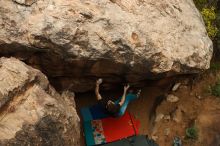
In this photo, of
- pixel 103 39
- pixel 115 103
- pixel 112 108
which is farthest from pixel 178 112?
pixel 103 39

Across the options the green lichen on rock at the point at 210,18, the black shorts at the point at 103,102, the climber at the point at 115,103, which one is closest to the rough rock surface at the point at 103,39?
the climber at the point at 115,103

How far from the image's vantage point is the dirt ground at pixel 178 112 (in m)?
12.3

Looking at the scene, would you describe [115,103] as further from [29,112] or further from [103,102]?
[29,112]

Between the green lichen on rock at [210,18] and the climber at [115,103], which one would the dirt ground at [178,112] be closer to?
the climber at [115,103]

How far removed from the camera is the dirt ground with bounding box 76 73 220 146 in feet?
40.2

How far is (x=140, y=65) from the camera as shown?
1030 cm

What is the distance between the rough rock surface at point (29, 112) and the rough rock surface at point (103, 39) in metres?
0.85

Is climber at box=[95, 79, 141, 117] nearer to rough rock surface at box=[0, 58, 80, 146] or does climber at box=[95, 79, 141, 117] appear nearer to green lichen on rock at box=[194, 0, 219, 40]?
rough rock surface at box=[0, 58, 80, 146]

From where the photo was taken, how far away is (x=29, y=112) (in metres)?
8.23

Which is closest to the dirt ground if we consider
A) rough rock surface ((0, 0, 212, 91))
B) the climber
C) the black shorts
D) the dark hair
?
the climber

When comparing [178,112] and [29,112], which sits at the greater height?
[29,112]

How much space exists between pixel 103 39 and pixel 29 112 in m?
2.54

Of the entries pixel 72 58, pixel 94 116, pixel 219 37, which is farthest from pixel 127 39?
pixel 219 37

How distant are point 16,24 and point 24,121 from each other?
235 centimetres
